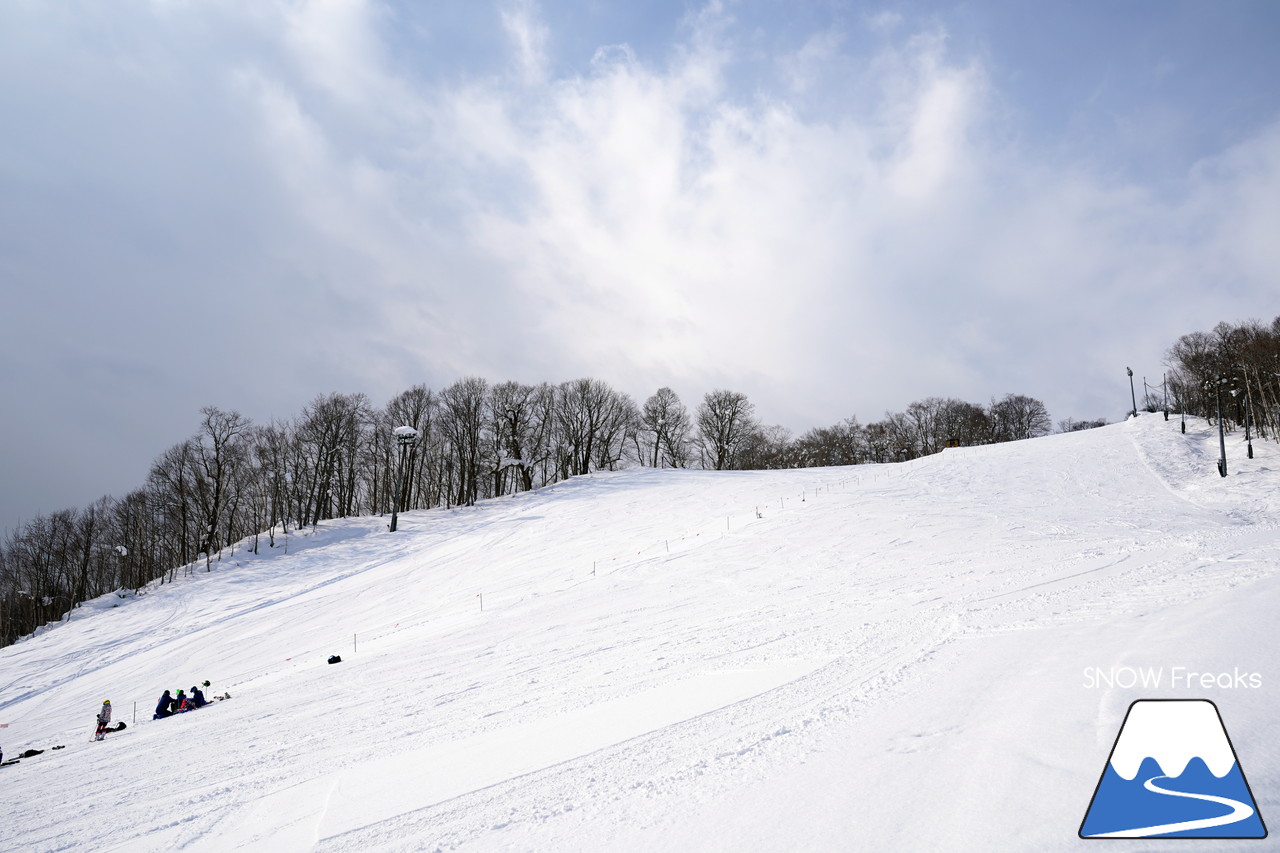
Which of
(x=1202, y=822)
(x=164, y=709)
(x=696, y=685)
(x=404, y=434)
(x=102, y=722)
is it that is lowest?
(x=102, y=722)

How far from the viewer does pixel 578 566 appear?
81.3ft

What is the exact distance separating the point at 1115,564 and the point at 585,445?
5442cm

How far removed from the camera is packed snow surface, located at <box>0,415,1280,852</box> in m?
5.22

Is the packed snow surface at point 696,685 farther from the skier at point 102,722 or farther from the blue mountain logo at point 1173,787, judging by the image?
the skier at point 102,722

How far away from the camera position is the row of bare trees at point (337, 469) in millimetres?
50312

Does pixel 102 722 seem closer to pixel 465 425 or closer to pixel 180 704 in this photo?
pixel 180 704

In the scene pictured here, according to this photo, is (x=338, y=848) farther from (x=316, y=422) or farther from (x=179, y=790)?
(x=316, y=422)

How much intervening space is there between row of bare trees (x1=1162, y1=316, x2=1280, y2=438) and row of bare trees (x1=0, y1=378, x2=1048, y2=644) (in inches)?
1771

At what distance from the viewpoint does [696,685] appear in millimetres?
Result: 9648

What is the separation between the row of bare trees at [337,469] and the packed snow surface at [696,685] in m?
22.2

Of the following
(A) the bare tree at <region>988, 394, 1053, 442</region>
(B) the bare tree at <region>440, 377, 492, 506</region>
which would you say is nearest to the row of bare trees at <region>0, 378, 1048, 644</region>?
(B) the bare tree at <region>440, 377, 492, 506</region>

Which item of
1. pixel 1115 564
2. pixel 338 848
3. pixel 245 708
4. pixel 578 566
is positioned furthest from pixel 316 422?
pixel 1115 564

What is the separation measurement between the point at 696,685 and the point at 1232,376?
61.2 meters

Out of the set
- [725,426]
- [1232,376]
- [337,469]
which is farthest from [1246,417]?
[337,469]
